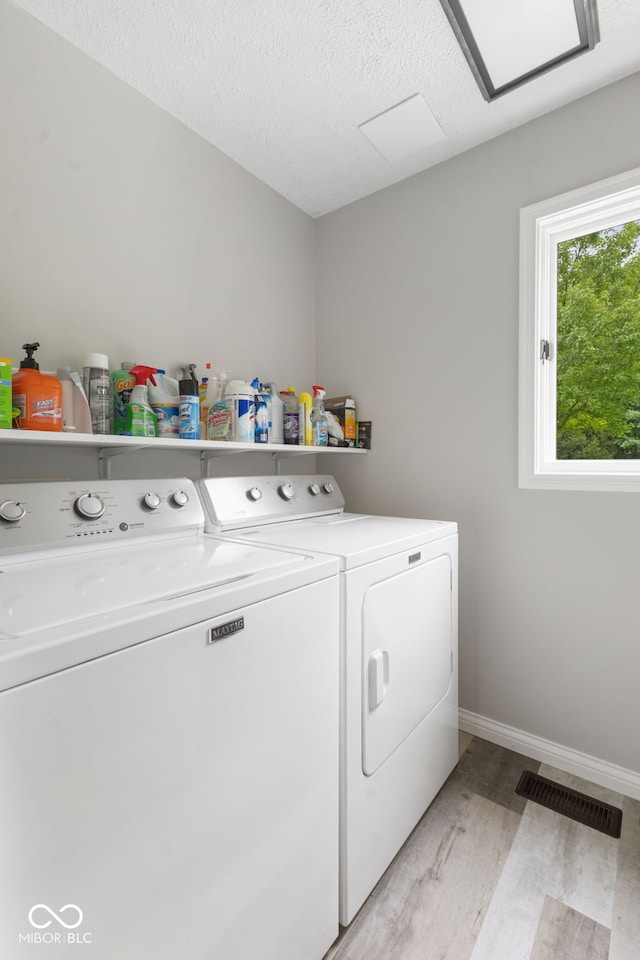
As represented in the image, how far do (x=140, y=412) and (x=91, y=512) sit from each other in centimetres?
37

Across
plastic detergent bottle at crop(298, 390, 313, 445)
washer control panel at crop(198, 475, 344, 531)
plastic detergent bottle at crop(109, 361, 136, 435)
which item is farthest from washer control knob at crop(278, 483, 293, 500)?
plastic detergent bottle at crop(109, 361, 136, 435)

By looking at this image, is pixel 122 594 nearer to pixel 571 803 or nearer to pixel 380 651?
pixel 380 651

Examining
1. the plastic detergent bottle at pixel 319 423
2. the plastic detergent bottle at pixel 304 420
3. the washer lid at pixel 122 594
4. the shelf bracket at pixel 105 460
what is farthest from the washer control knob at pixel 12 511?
the plastic detergent bottle at pixel 319 423

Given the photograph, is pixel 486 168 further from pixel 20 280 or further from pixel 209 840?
pixel 209 840

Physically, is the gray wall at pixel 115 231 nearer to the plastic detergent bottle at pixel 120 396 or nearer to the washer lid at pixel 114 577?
the plastic detergent bottle at pixel 120 396

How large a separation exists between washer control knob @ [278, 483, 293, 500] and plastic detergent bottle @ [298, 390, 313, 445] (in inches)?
10.1

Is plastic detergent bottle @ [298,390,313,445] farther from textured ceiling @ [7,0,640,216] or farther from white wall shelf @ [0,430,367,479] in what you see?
textured ceiling @ [7,0,640,216]

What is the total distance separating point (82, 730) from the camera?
64 centimetres

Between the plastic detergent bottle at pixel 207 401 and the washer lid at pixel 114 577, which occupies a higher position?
the plastic detergent bottle at pixel 207 401

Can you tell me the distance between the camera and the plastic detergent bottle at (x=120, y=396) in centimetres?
143

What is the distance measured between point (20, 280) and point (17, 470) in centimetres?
56

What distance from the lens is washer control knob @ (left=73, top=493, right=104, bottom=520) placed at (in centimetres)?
119

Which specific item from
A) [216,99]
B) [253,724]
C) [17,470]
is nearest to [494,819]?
[253,724]

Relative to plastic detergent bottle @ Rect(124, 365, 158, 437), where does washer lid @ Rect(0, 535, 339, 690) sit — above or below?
below
